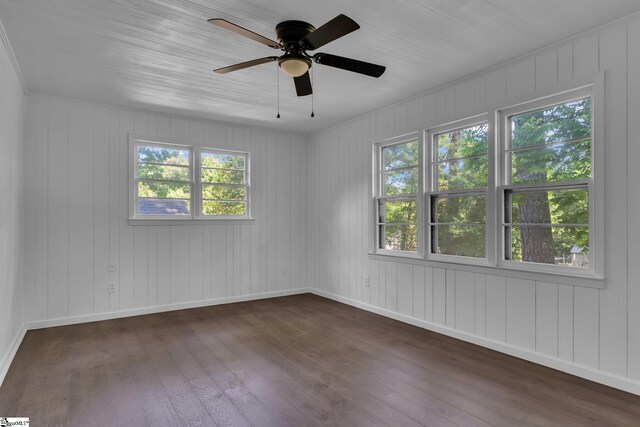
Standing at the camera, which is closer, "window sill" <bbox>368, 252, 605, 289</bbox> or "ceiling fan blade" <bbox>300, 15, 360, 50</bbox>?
"ceiling fan blade" <bbox>300, 15, 360, 50</bbox>

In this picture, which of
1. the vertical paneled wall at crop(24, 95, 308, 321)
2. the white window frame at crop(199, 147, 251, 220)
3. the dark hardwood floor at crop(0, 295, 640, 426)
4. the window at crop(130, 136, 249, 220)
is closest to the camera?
the dark hardwood floor at crop(0, 295, 640, 426)

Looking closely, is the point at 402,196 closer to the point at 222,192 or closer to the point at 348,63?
the point at 348,63

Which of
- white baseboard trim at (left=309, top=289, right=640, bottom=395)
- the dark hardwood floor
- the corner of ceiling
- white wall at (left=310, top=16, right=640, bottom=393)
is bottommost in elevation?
the dark hardwood floor

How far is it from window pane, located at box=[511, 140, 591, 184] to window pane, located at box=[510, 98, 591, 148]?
0.23ft

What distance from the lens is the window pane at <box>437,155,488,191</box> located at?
3617 mm

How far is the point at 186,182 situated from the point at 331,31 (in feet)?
11.8

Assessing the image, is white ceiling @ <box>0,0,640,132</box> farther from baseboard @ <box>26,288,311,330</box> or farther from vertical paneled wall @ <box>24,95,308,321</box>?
baseboard @ <box>26,288,311,330</box>

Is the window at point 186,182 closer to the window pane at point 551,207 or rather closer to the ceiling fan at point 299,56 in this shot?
A: the ceiling fan at point 299,56

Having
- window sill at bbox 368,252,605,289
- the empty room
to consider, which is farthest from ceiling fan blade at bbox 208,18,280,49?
window sill at bbox 368,252,605,289

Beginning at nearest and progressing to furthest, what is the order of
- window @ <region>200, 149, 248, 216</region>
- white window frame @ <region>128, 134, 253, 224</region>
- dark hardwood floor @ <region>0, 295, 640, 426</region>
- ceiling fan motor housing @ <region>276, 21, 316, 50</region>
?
1. dark hardwood floor @ <region>0, 295, 640, 426</region>
2. ceiling fan motor housing @ <region>276, 21, 316, 50</region>
3. white window frame @ <region>128, 134, 253, 224</region>
4. window @ <region>200, 149, 248, 216</region>

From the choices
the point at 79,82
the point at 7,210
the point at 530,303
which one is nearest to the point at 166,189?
the point at 79,82

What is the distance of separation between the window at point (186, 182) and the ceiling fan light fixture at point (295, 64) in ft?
9.98

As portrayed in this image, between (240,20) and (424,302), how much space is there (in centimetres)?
337

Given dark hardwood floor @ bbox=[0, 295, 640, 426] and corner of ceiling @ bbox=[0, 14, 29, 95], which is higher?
corner of ceiling @ bbox=[0, 14, 29, 95]
